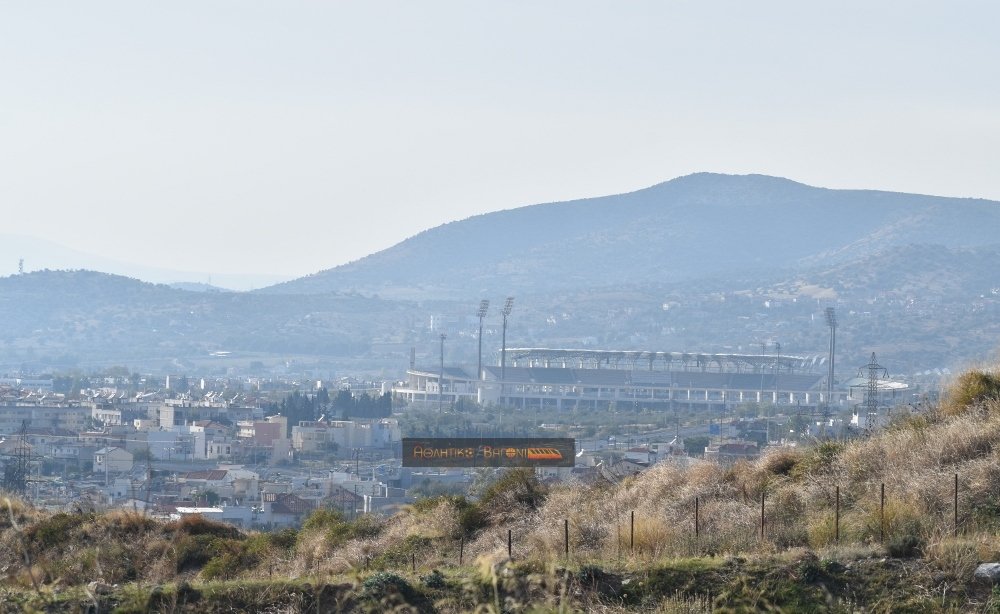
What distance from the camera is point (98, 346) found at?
15162cm

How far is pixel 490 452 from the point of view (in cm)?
2256

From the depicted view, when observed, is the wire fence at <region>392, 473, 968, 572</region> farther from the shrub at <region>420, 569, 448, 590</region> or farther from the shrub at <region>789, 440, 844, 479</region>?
the shrub at <region>789, 440, 844, 479</region>

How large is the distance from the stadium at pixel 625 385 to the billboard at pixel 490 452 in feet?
180

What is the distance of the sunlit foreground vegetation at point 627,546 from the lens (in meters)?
8.86

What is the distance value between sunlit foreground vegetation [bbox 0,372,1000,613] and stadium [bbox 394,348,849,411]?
64.1 metres

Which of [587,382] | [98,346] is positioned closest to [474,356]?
[98,346]

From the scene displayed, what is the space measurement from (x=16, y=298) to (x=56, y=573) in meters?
171

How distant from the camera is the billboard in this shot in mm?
20516

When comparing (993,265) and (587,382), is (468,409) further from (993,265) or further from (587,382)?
(993,265)

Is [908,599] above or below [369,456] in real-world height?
above

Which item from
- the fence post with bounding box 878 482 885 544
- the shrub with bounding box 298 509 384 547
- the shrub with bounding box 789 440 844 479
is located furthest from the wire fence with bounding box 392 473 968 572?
the shrub with bounding box 298 509 384 547

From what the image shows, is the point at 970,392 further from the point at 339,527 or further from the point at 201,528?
the point at 201,528

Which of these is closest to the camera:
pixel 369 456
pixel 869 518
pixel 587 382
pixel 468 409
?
pixel 869 518

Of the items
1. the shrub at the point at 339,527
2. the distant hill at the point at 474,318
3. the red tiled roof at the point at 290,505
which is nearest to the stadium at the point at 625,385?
the distant hill at the point at 474,318
